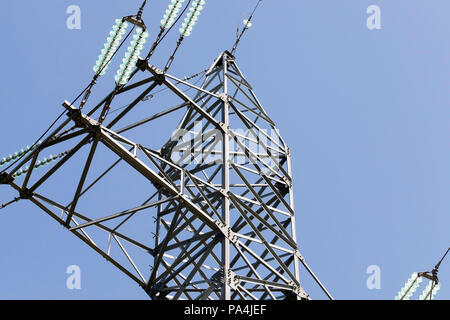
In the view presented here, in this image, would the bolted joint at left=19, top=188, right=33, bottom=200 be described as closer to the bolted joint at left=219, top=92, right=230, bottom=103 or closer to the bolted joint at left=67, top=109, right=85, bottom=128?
the bolted joint at left=67, top=109, right=85, bottom=128

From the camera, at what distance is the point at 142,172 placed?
22047 mm

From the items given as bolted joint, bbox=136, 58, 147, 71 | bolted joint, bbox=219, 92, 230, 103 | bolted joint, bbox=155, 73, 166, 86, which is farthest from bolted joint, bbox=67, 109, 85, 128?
bolted joint, bbox=219, 92, 230, 103

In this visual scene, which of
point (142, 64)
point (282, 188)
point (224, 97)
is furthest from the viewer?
point (282, 188)

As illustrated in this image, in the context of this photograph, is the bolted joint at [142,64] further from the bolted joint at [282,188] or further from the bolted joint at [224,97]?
the bolted joint at [282,188]

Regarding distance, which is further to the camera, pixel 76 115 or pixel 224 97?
pixel 224 97

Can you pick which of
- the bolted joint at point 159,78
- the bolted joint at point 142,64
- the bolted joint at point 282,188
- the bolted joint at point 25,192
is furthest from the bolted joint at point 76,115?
the bolted joint at point 282,188

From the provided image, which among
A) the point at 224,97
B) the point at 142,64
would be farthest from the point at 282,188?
the point at 142,64

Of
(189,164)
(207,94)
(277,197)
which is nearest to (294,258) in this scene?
(277,197)

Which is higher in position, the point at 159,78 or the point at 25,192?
the point at 159,78

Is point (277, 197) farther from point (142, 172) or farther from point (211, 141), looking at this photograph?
point (142, 172)

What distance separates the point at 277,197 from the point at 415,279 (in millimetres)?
6549

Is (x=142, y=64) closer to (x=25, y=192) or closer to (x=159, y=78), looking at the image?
(x=159, y=78)

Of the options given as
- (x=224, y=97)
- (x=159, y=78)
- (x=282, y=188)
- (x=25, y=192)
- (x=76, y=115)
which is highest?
(x=159, y=78)

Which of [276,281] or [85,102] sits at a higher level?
[85,102]
